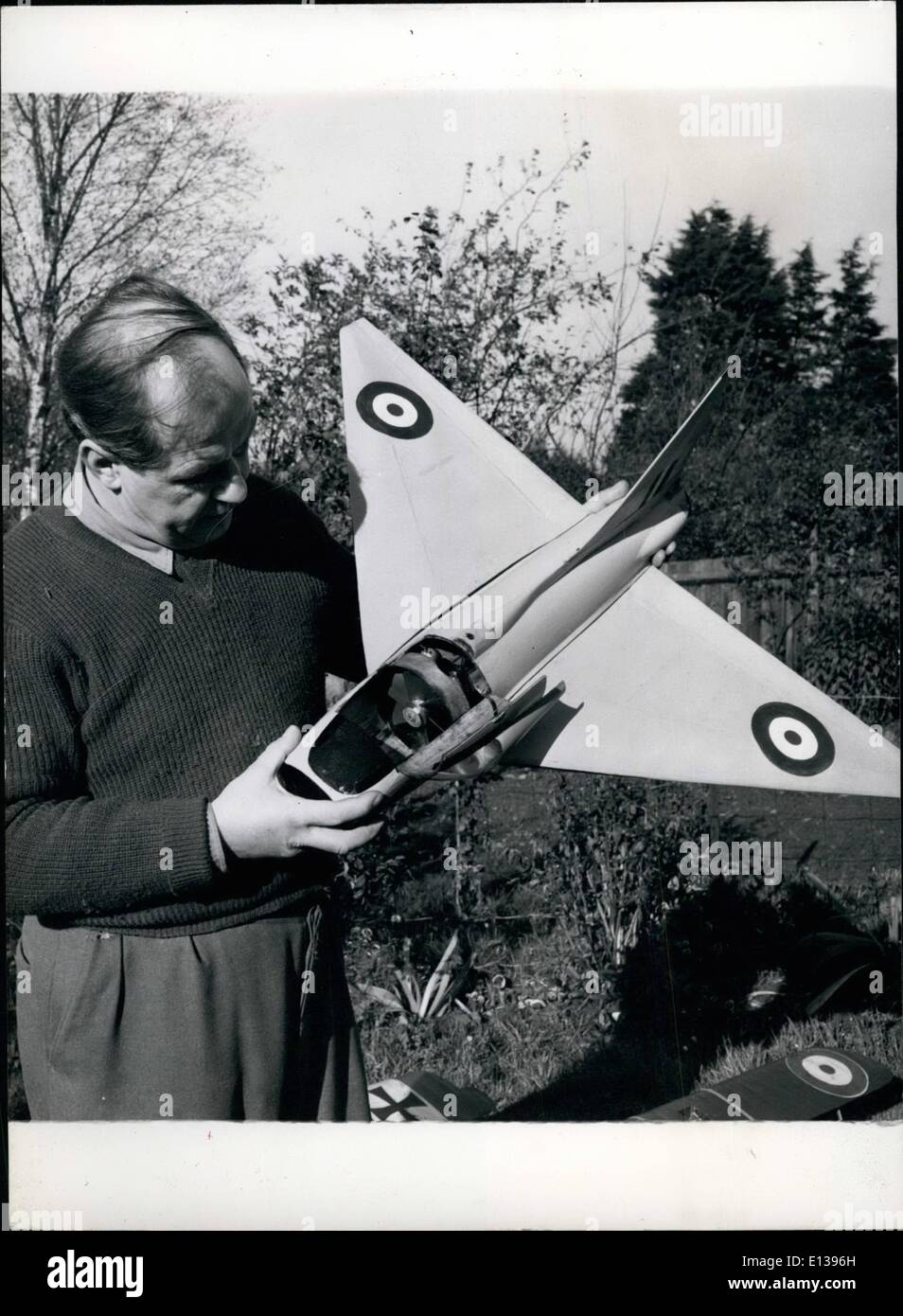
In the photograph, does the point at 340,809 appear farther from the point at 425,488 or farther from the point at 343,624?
the point at 425,488

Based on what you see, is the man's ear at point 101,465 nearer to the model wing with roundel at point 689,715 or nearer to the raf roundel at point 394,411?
the raf roundel at point 394,411

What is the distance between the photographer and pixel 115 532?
8.89 feet

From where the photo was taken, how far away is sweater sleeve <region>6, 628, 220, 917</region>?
2.55m

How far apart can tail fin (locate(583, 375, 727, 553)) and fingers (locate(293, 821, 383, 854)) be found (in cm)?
123

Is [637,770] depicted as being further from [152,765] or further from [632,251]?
[632,251]

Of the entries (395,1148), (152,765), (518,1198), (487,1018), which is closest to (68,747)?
(152,765)

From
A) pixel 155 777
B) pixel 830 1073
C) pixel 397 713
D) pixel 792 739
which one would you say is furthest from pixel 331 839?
pixel 830 1073

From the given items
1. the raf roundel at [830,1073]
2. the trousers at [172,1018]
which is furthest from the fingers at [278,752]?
the raf roundel at [830,1073]

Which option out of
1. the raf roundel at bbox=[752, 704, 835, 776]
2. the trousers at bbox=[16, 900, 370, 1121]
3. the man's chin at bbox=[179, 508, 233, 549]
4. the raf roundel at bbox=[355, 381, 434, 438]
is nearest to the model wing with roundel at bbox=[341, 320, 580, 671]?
the raf roundel at bbox=[355, 381, 434, 438]

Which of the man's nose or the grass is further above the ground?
the man's nose

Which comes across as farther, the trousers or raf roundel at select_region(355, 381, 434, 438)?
raf roundel at select_region(355, 381, 434, 438)

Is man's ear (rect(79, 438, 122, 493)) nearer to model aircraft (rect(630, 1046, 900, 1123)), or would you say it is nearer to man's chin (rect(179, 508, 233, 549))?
man's chin (rect(179, 508, 233, 549))

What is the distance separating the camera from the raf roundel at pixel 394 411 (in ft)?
12.3
